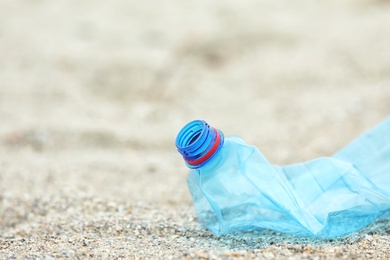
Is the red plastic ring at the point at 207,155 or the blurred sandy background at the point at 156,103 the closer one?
the red plastic ring at the point at 207,155

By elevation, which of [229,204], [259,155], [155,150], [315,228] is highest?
[155,150]

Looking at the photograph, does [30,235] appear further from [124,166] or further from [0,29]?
[0,29]

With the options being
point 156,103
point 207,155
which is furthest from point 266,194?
point 156,103

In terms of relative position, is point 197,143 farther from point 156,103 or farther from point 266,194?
point 156,103

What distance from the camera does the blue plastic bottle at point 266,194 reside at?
4.67ft

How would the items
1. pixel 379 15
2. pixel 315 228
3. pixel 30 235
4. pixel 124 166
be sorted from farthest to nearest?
1. pixel 379 15
2. pixel 124 166
3. pixel 30 235
4. pixel 315 228

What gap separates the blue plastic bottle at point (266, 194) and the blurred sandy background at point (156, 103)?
4 cm

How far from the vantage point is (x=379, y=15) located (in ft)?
11.9

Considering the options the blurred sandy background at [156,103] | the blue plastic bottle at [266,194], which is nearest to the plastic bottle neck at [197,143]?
the blue plastic bottle at [266,194]

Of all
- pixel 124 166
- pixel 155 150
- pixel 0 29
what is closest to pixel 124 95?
Answer: pixel 155 150

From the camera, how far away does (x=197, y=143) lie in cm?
136

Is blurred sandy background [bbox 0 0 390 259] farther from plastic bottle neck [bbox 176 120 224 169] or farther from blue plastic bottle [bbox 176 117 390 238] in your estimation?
plastic bottle neck [bbox 176 120 224 169]

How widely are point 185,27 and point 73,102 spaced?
3.25ft

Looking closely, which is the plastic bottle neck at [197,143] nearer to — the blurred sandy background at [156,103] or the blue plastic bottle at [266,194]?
the blue plastic bottle at [266,194]
